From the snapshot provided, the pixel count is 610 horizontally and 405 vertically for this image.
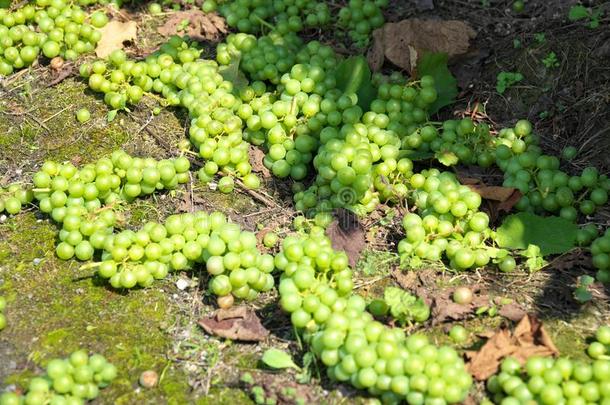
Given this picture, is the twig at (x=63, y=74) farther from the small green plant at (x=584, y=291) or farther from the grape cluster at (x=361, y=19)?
the small green plant at (x=584, y=291)

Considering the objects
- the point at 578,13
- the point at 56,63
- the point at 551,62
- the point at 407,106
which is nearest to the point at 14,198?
the point at 56,63

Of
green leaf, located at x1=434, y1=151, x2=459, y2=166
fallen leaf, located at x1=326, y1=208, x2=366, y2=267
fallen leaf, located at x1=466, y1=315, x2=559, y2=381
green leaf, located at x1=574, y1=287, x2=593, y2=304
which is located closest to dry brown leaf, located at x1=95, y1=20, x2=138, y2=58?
fallen leaf, located at x1=326, y1=208, x2=366, y2=267

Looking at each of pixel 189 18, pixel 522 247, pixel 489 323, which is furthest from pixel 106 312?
pixel 189 18

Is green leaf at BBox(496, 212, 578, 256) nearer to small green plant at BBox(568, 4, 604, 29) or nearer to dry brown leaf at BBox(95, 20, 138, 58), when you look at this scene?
small green plant at BBox(568, 4, 604, 29)

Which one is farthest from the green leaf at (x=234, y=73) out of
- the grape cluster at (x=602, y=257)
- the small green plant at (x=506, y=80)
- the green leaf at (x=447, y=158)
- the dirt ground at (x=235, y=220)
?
the grape cluster at (x=602, y=257)

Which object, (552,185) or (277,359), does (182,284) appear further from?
(552,185)

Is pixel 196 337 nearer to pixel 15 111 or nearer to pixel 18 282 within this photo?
pixel 18 282
